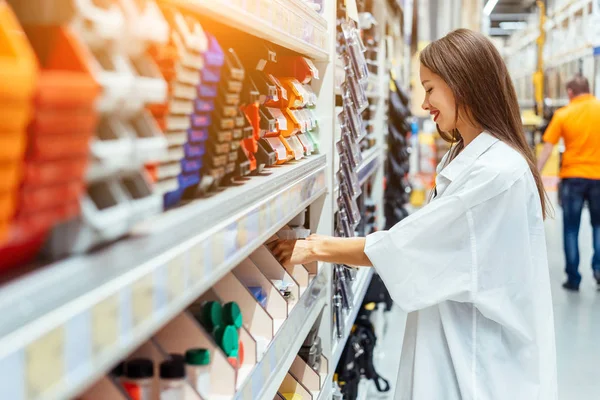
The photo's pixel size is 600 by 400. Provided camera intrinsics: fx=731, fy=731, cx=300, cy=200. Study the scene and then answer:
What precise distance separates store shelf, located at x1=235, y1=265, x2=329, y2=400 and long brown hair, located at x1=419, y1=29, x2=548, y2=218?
2.21 ft

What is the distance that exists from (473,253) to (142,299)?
4.26ft

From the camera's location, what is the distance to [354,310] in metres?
3.20

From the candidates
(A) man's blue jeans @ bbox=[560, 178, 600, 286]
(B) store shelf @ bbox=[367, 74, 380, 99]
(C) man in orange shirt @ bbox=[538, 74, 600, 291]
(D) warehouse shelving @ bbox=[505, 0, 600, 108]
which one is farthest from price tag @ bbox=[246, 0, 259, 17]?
(D) warehouse shelving @ bbox=[505, 0, 600, 108]

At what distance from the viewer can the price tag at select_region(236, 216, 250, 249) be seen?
1172 mm

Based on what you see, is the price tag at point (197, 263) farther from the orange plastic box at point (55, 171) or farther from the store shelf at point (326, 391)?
the store shelf at point (326, 391)

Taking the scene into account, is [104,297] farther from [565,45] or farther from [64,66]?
[565,45]

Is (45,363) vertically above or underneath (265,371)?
above

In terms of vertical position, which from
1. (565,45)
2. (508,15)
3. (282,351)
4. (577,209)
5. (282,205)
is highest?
(508,15)

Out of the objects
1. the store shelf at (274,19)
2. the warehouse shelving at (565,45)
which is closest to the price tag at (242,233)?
the store shelf at (274,19)

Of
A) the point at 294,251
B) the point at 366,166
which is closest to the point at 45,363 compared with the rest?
the point at 294,251

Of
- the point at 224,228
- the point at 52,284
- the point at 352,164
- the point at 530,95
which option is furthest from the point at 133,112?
the point at 530,95

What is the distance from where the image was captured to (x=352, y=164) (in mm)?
2982

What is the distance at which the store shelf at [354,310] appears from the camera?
2.66 m

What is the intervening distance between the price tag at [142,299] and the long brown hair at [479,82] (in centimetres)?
138
